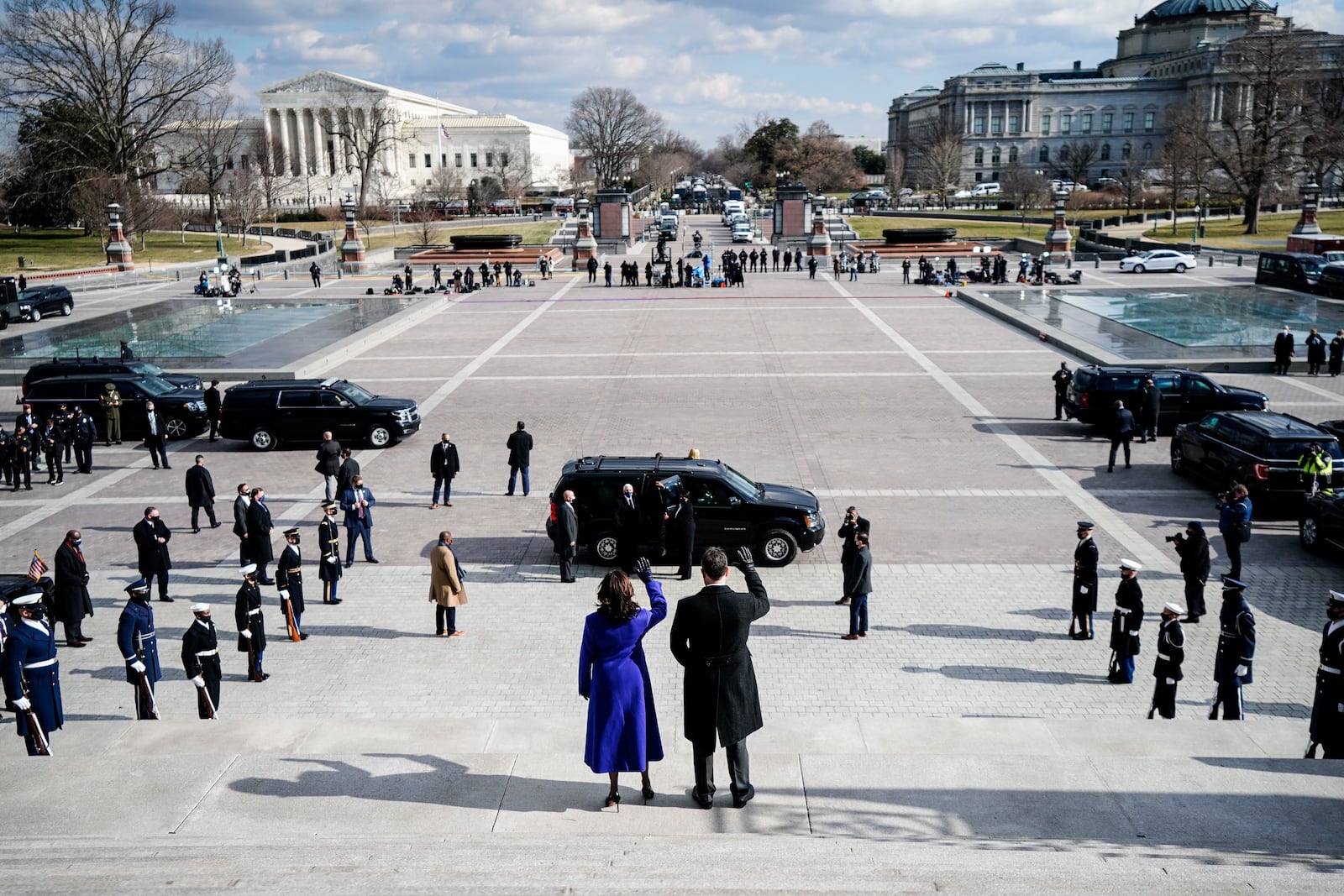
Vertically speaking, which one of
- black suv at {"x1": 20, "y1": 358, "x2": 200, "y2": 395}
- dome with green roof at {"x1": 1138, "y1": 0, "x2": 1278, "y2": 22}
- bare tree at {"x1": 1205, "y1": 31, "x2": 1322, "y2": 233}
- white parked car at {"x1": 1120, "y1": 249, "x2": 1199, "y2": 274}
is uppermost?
dome with green roof at {"x1": 1138, "y1": 0, "x2": 1278, "y2": 22}

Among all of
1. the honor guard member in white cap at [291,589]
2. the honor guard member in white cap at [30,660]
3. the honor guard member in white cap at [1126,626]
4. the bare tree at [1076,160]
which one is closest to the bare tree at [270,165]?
the bare tree at [1076,160]

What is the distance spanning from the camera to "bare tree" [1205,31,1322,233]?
239ft

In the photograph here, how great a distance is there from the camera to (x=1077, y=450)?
68.5ft

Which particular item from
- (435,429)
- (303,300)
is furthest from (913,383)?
(303,300)

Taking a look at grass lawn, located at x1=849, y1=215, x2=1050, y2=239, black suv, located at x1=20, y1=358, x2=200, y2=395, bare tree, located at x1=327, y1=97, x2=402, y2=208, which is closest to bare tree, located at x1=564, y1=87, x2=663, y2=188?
bare tree, located at x1=327, y1=97, x2=402, y2=208

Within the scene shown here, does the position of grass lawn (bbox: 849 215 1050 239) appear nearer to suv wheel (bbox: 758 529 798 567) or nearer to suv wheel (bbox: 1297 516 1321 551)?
suv wheel (bbox: 1297 516 1321 551)

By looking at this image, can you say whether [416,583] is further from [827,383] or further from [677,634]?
[827,383]

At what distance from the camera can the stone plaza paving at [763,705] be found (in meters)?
6.26

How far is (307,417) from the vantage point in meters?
22.0

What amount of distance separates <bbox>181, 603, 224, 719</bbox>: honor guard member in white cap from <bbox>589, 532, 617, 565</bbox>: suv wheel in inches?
222

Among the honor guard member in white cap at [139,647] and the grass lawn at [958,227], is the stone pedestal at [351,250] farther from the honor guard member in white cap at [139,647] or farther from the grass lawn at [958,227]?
the honor guard member in white cap at [139,647]

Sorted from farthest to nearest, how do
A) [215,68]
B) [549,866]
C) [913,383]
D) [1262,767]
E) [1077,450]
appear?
[215,68]
[913,383]
[1077,450]
[1262,767]
[549,866]

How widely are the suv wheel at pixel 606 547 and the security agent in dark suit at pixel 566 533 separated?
581mm

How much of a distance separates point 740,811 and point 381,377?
24247mm
